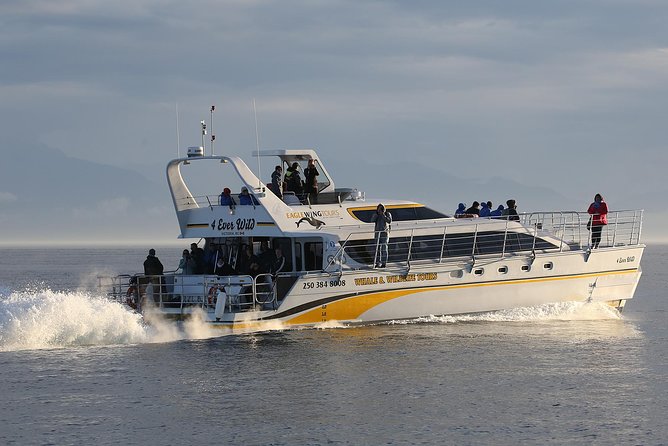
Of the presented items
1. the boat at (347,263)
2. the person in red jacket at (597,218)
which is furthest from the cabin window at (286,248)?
the person in red jacket at (597,218)

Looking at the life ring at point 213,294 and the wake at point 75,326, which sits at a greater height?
the life ring at point 213,294

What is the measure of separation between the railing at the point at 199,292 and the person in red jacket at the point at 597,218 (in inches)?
367

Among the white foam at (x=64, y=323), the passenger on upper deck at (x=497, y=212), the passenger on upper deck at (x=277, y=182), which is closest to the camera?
the white foam at (x=64, y=323)

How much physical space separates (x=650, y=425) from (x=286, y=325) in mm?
10221

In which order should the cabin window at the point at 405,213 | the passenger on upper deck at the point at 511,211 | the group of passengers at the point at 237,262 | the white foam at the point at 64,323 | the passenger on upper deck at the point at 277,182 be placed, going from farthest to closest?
the passenger on upper deck at the point at 511,211 → the cabin window at the point at 405,213 → the passenger on upper deck at the point at 277,182 → the group of passengers at the point at 237,262 → the white foam at the point at 64,323

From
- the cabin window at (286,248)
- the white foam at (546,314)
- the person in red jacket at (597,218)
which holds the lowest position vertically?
the white foam at (546,314)

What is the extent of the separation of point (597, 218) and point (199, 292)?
11.4m

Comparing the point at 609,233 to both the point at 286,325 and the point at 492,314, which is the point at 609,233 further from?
the point at 286,325

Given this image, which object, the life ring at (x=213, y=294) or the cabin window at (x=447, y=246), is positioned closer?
the life ring at (x=213, y=294)

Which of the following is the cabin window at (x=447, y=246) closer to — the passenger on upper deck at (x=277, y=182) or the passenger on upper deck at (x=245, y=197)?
the passenger on upper deck at (x=277, y=182)

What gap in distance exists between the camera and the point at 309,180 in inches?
1096

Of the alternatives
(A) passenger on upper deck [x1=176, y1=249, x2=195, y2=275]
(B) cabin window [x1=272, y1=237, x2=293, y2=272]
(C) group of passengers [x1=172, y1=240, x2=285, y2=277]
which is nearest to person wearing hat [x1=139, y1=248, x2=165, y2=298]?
(C) group of passengers [x1=172, y1=240, x2=285, y2=277]

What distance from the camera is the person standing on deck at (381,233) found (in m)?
26.5

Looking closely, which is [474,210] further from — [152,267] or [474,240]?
[152,267]
